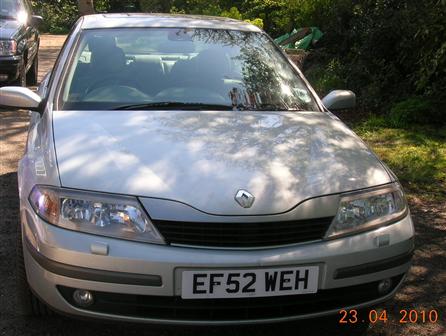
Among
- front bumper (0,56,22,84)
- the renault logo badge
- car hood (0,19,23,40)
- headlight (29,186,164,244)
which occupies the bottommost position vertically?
front bumper (0,56,22,84)

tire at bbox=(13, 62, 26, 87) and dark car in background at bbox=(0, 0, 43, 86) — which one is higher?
dark car in background at bbox=(0, 0, 43, 86)

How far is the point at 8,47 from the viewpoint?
26.5ft

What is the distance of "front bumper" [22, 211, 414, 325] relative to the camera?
2.41 meters

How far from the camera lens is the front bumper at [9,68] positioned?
8031mm

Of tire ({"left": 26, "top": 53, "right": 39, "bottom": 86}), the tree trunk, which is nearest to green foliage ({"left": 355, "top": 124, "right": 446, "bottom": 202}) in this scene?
tire ({"left": 26, "top": 53, "right": 39, "bottom": 86})

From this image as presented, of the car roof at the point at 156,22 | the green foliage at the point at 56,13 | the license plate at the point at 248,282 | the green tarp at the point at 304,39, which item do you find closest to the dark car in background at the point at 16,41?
the car roof at the point at 156,22

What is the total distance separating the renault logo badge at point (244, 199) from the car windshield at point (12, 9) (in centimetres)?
747

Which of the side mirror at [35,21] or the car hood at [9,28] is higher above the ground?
the car hood at [9,28]

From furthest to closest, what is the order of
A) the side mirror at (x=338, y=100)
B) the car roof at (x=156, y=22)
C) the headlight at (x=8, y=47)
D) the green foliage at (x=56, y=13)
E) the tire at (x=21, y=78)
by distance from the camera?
the green foliage at (x=56, y=13), the tire at (x=21, y=78), the headlight at (x=8, y=47), the car roof at (x=156, y=22), the side mirror at (x=338, y=100)

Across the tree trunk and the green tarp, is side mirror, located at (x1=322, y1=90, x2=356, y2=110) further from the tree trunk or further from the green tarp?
the tree trunk

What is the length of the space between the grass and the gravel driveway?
1.33 ft

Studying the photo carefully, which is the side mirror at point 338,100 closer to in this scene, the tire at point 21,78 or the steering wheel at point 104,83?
the steering wheel at point 104,83

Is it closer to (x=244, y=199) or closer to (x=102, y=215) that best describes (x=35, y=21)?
(x=102, y=215)

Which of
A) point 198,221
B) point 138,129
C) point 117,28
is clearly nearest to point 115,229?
point 198,221
